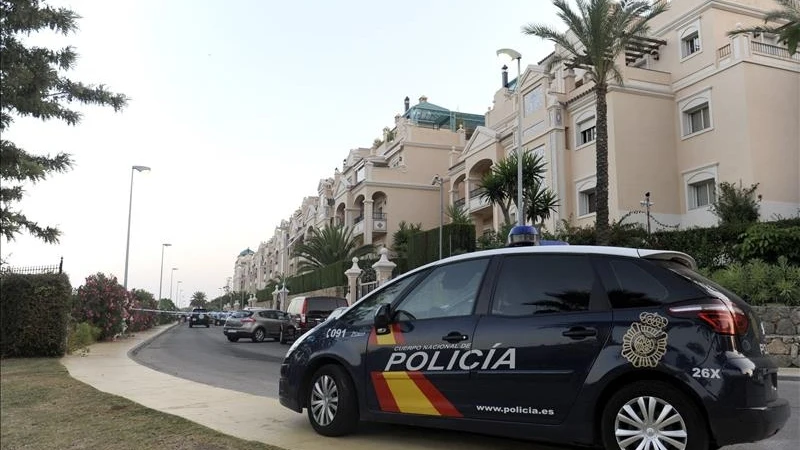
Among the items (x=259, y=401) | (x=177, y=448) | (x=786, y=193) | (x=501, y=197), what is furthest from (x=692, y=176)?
(x=177, y=448)

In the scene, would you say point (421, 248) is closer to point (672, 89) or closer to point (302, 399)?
point (672, 89)

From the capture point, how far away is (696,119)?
2769 centimetres

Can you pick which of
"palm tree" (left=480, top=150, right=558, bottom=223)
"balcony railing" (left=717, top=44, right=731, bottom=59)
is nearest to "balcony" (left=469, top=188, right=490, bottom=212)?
"palm tree" (left=480, top=150, right=558, bottom=223)

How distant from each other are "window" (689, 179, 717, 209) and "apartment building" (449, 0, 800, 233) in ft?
0.15

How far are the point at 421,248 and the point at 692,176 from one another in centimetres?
1263

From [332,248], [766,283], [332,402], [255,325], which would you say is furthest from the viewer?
[332,248]

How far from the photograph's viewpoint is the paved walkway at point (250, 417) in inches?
222

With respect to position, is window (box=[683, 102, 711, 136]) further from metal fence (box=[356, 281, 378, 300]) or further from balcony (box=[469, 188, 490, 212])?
metal fence (box=[356, 281, 378, 300])

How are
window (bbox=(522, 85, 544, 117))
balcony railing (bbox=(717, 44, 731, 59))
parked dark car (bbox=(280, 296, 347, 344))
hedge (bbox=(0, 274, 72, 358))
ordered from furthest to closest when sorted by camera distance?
window (bbox=(522, 85, 544, 117)) → balcony railing (bbox=(717, 44, 731, 59)) → parked dark car (bbox=(280, 296, 347, 344)) → hedge (bbox=(0, 274, 72, 358))

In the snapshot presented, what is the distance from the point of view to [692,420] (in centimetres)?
423

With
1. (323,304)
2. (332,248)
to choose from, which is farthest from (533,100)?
(332,248)

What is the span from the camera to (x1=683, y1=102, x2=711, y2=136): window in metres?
27.0

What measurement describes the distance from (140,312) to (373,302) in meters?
31.5

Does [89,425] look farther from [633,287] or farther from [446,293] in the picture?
[633,287]
